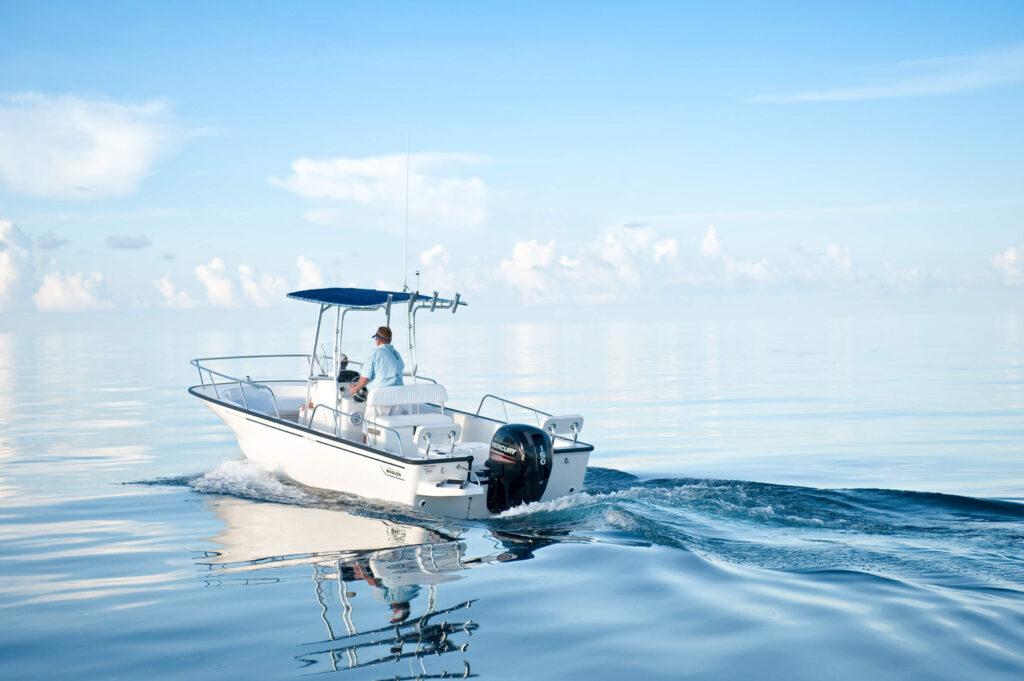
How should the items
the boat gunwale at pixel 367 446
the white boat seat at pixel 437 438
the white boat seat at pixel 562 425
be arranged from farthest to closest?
the white boat seat at pixel 562 425
the white boat seat at pixel 437 438
the boat gunwale at pixel 367 446

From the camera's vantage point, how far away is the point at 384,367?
38.6ft

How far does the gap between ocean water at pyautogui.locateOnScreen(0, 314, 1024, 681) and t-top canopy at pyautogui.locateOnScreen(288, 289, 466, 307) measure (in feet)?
8.70

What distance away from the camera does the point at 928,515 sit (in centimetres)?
991

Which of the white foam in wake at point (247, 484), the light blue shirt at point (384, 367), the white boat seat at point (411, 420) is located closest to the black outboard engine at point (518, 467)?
the white boat seat at point (411, 420)

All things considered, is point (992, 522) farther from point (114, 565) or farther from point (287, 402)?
point (287, 402)

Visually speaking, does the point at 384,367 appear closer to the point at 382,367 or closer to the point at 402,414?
the point at 382,367

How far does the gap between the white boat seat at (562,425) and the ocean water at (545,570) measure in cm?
100

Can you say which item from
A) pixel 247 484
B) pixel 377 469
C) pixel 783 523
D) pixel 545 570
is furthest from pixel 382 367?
pixel 783 523

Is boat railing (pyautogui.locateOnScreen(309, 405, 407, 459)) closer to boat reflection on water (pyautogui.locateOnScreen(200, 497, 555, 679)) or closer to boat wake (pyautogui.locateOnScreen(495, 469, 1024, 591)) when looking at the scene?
boat reflection on water (pyautogui.locateOnScreen(200, 497, 555, 679))

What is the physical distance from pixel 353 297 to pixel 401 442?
2.58 meters

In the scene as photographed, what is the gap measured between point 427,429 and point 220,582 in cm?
347

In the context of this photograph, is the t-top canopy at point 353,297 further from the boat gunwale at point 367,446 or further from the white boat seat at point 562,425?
the white boat seat at point 562,425

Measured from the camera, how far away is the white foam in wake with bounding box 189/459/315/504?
11938 mm

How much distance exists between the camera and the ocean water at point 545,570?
19.0ft
